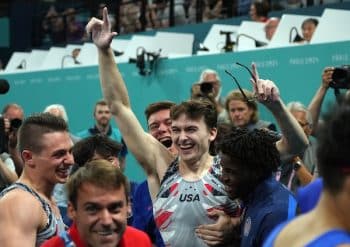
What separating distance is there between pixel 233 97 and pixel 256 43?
2.67 metres

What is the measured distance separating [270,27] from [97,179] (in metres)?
7.40

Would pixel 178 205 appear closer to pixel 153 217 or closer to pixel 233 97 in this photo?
pixel 153 217

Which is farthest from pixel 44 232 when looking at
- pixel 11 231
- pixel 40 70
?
pixel 40 70

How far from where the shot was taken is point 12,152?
6977mm

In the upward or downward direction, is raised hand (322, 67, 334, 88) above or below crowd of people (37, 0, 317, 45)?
above

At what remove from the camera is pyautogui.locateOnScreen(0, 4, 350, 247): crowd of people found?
2.27 m

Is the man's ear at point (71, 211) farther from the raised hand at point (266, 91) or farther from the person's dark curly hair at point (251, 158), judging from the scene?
the raised hand at point (266, 91)

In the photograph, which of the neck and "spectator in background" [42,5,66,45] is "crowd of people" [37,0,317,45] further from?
the neck

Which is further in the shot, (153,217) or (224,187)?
(153,217)

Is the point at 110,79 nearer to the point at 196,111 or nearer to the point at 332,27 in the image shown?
the point at 196,111

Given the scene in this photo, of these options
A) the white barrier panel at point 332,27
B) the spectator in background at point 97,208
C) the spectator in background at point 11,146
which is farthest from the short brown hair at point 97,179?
the white barrier panel at point 332,27

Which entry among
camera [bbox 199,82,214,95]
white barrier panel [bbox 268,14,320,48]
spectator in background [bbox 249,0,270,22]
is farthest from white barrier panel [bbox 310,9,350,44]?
spectator in background [bbox 249,0,270,22]

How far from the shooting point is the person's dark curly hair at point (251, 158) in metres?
3.73

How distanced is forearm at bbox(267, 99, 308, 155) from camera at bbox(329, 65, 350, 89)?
1.11m
